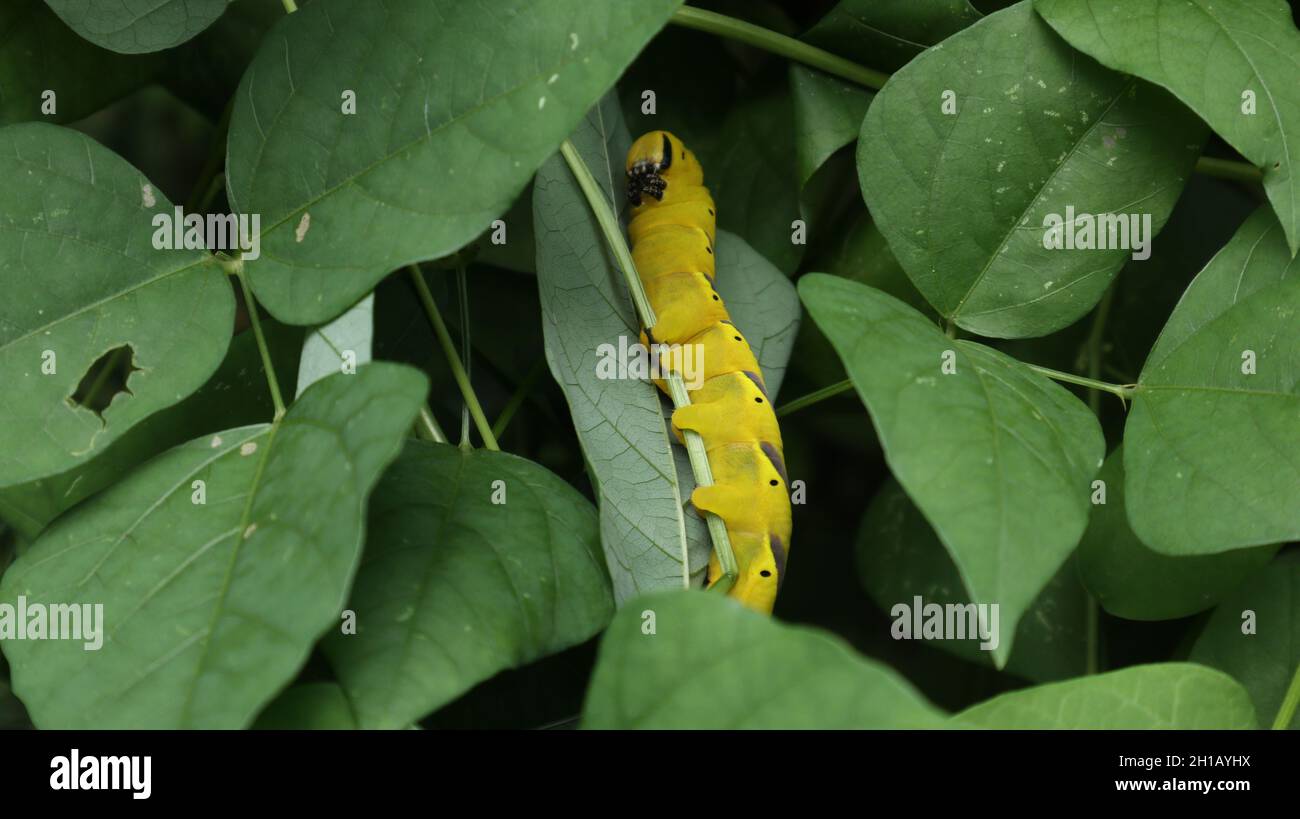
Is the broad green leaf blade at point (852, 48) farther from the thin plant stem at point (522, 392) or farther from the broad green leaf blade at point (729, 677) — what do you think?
the broad green leaf blade at point (729, 677)

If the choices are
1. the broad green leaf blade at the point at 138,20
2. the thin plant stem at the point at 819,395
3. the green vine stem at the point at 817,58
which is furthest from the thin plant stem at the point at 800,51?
the broad green leaf blade at the point at 138,20

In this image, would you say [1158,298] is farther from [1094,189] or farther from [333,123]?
[333,123]

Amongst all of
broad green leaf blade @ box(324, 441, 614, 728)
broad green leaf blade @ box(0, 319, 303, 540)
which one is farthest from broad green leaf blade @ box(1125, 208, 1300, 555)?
broad green leaf blade @ box(0, 319, 303, 540)

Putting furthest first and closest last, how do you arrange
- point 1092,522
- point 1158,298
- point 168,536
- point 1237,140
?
point 1158,298 < point 1092,522 < point 1237,140 < point 168,536

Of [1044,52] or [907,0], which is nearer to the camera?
[1044,52]

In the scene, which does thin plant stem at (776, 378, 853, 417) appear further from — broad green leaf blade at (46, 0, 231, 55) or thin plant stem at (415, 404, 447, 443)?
broad green leaf blade at (46, 0, 231, 55)

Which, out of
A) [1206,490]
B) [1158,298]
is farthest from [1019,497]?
[1158,298]
